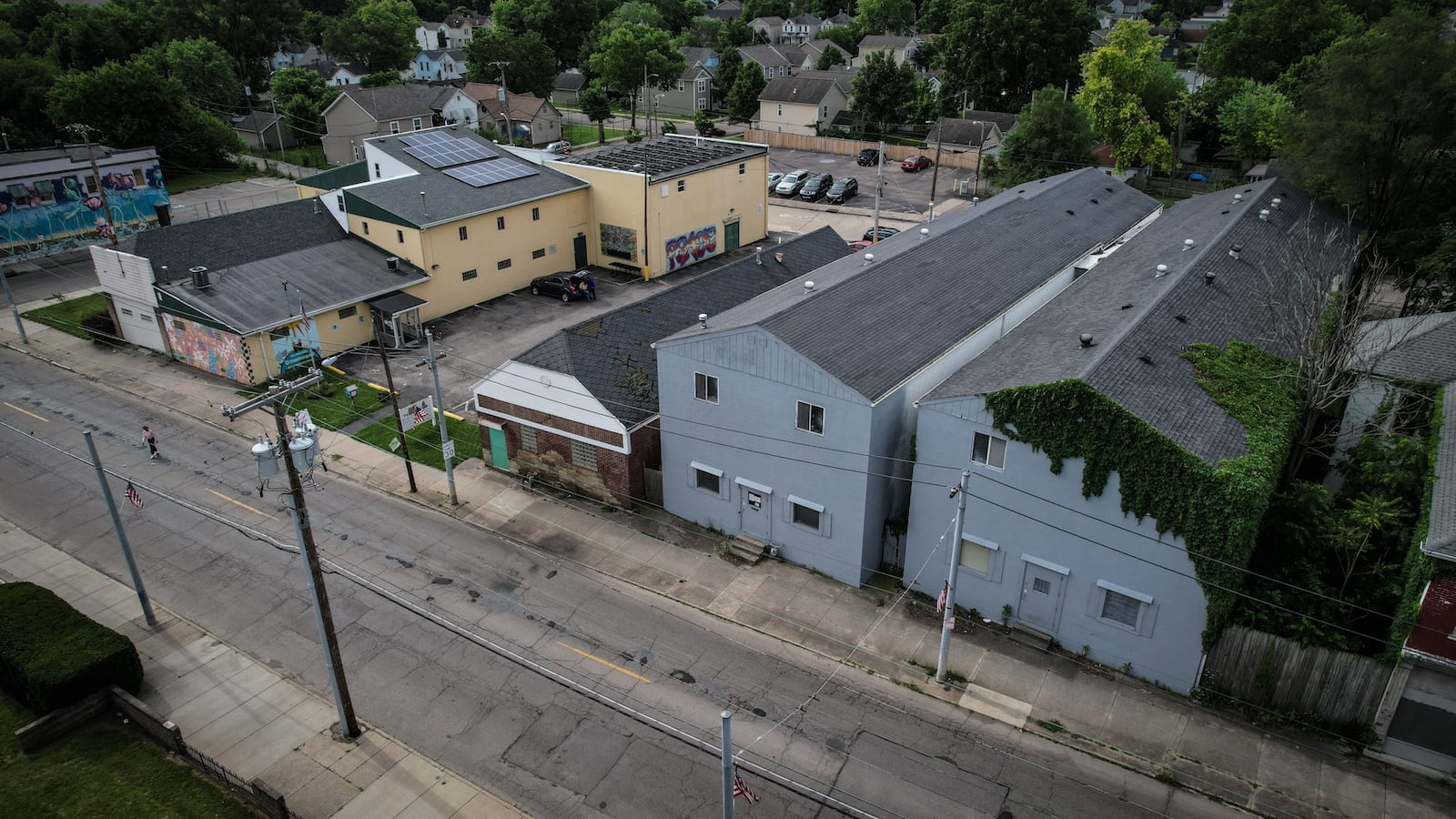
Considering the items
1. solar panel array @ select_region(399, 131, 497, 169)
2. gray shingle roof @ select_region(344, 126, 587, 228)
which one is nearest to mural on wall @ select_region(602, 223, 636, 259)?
gray shingle roof @ select_region(344, 126, 587, 228)

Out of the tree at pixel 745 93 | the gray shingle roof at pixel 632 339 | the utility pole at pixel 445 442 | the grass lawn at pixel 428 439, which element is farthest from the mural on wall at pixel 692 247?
the tree at pixel 745 93

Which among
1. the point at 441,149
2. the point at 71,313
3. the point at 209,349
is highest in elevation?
the point at 441,149

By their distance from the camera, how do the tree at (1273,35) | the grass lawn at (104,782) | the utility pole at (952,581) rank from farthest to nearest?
the tree at (1273,35)
the utility pole at (952,581)
the grass lawn at (104,782)

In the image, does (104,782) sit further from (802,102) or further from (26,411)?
(802,102)

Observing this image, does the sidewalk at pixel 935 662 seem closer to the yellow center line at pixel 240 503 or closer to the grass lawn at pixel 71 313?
the yellow center line at pixel 240 503

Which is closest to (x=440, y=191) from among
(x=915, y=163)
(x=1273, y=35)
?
(x=915, y=163)
